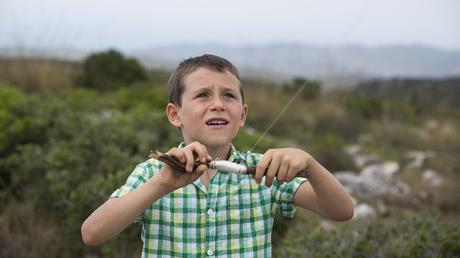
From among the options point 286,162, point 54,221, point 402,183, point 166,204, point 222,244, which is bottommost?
point 402,183

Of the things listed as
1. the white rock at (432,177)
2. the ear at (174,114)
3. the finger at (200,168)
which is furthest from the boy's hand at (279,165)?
the white rock at (432,177)

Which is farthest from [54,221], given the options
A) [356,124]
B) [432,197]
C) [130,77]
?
[356,124]

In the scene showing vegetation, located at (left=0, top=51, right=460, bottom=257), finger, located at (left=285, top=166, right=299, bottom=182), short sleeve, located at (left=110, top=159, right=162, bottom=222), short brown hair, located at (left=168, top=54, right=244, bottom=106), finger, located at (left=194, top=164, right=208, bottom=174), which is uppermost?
short brown hair, located at (left=168, top=54, right=244, bottom=106)

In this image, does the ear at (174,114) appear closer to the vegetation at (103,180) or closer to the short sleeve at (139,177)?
the short sleeve at (139,177)

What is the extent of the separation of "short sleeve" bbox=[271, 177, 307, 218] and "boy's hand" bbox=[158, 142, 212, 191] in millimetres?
506

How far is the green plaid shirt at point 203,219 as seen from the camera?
1906 mm

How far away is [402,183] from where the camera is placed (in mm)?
8336

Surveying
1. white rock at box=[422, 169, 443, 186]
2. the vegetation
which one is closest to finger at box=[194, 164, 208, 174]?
the vegetation

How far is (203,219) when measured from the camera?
1.92 metres

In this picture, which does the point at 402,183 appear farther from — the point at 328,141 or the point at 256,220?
the point at 256,220

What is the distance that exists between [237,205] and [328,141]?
736 cm

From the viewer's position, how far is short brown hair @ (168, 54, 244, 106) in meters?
2.02

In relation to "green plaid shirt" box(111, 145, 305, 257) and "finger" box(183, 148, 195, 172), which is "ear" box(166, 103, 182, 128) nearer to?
"green plaid shirt" box(111, 145, 305, 257)

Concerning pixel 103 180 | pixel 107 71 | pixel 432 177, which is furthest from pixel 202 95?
pixel 107 71
